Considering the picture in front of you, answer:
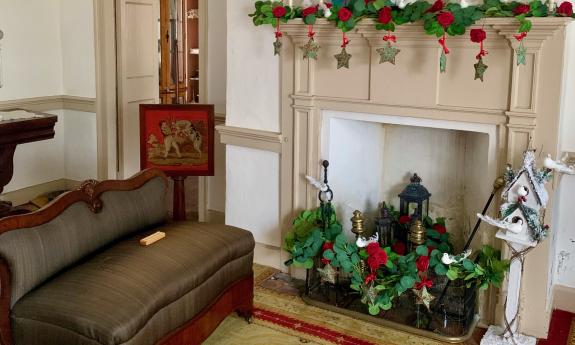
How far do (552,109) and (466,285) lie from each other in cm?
106

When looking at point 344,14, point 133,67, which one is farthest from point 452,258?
Answer: point 133,67

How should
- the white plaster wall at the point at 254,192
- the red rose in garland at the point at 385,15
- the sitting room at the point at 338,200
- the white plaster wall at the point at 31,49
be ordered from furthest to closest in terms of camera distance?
the white plaster wall at the point at 31,49 < the white plaster wall at the point at 254,192 < the red rose in garland at the point at 385,15 < the sitting room at the point at 338,200

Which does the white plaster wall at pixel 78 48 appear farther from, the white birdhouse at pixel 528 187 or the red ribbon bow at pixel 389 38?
the white birdhouse at pixel 528 187

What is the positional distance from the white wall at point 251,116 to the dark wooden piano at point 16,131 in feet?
5.09

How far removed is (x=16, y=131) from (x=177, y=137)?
126 cm

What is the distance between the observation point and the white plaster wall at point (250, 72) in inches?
175

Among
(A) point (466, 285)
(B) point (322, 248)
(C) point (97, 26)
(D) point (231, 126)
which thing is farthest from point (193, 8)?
(A) point (466, 285)

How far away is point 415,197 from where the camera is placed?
164 inches

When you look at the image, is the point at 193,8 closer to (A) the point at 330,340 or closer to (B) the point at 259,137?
(B) the point at 259,137

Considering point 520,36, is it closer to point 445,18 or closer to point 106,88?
point 445,18

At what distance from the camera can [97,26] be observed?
615 centimetres

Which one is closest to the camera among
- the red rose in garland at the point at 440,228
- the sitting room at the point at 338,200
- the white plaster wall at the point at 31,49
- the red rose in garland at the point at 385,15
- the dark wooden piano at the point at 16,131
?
the sitting room at the point at 338,200

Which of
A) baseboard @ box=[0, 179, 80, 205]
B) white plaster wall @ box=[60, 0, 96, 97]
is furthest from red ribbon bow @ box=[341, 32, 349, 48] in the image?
baseboard @ box=[0, 179, 80, 205]

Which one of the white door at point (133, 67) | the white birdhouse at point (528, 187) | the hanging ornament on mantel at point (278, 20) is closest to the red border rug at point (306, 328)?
the white birdhouse at point (528, 187)
